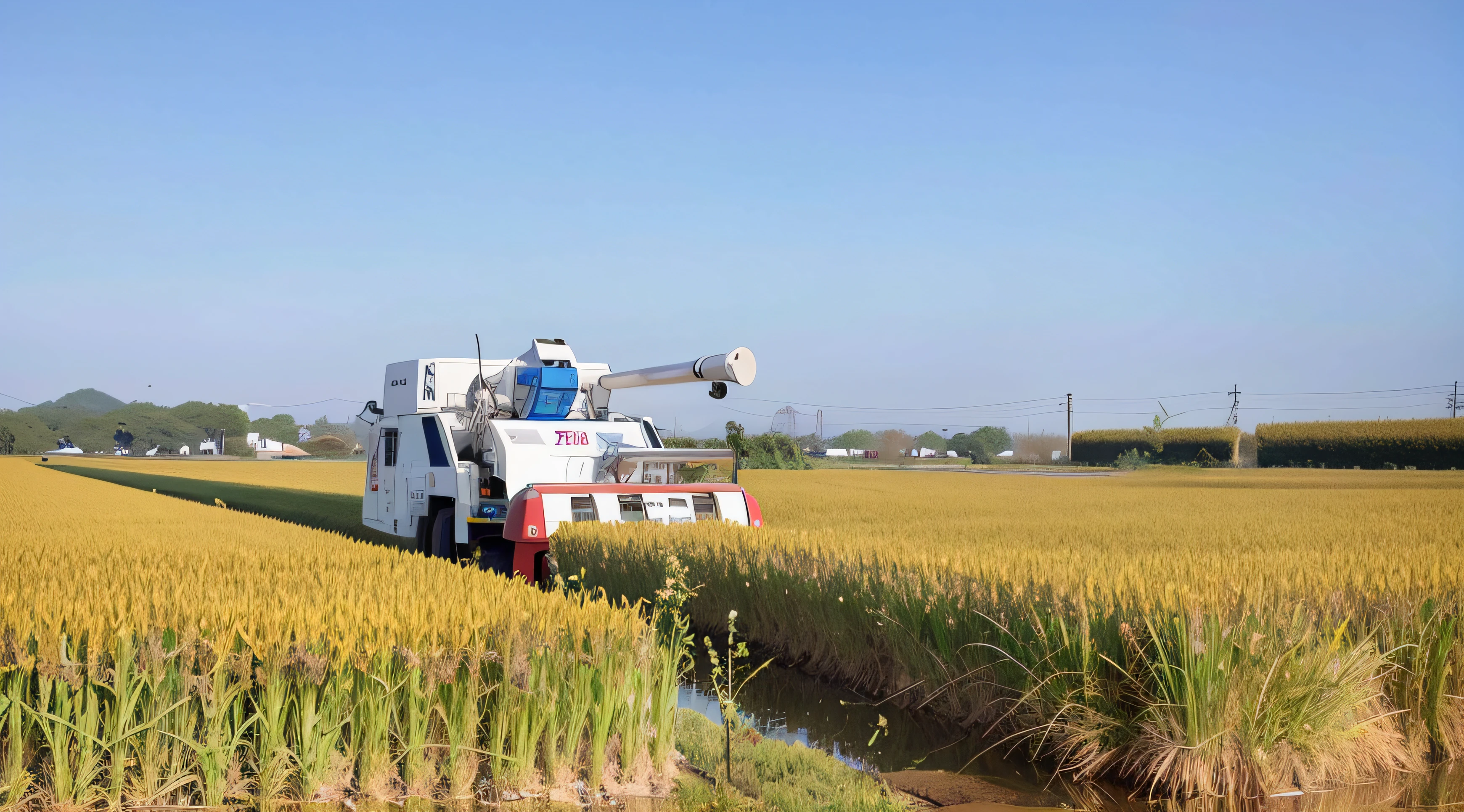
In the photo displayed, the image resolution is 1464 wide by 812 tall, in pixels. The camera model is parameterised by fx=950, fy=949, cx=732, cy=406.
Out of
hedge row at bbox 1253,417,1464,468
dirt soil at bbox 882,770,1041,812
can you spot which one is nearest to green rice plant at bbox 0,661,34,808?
dirt soil at bbox 882,770,1041,812

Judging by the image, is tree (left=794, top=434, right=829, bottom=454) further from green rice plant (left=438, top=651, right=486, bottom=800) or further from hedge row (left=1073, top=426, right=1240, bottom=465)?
green rice plant (left=438, top=651, right=486, bottom=800)

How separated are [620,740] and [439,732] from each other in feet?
3.06

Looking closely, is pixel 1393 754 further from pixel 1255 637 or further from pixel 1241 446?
pixel 1241 446

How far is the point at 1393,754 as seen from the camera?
6.05 m

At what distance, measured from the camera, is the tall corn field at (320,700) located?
439 cm

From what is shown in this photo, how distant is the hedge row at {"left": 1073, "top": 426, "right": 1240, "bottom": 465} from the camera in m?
71.7

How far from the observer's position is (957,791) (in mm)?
5660

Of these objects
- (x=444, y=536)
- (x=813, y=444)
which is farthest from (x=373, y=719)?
(x=813, y=444)

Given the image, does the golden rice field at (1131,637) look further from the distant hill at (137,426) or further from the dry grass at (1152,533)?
the distant hill at (137,426)

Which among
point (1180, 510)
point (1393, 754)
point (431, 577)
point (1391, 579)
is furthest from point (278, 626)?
point (1180, 510)

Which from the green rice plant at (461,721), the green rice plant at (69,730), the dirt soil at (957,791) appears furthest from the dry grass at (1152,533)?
the green rice plant at (69,730)

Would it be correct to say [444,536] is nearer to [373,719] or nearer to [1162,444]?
[373,719]

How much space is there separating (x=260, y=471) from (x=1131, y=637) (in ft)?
184

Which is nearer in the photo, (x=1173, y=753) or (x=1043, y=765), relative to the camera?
(x=1173, y=753)
